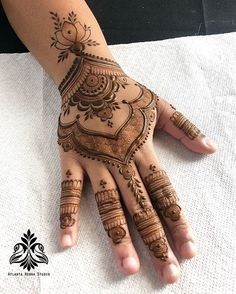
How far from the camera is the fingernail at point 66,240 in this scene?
70 centimetres

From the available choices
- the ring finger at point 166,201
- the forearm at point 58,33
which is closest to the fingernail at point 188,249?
the ring finger at point 166,201

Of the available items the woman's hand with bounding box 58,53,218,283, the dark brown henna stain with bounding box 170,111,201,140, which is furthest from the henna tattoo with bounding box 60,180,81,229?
the dark brown henna stain with bounding box 170,111,201,140

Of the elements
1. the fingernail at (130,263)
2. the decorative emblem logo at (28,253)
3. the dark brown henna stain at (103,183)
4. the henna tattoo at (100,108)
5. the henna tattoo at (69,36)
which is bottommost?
the fingernail at (130,263)

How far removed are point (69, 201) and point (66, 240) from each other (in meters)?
0.07

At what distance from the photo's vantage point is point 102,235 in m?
0.72

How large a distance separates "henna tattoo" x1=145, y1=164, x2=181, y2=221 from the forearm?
0.97 ft

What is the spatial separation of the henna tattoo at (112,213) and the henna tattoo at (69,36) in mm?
320

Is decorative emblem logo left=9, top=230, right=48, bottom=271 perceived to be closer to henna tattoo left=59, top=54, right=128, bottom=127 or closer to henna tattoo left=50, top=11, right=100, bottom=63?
henna tattoo left=59, top=54, right=128, bottom=127

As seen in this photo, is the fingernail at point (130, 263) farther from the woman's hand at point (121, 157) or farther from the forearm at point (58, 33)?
the forearm at point (58, 33)

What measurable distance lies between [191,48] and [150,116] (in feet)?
0.77

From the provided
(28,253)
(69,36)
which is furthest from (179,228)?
(69,36)

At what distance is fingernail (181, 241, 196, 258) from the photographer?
684 mm

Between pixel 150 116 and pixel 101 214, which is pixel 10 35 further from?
pixel 101 214

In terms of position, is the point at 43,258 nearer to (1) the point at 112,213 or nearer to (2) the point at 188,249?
(1) the point at 112,213
